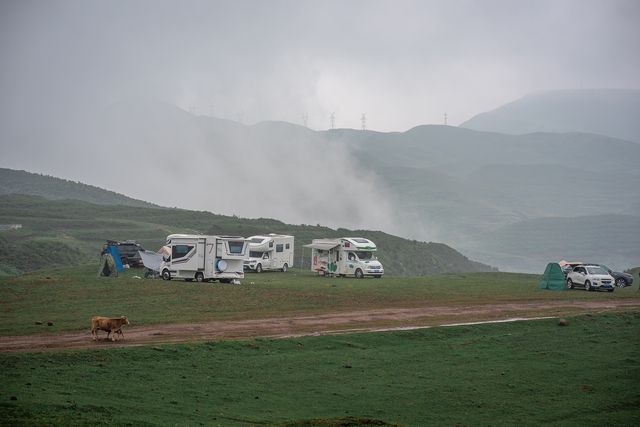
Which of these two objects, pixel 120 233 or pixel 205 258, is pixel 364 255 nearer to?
pixel 205 258

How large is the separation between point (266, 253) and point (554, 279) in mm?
24061

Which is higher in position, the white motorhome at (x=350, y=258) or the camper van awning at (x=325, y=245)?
the camper van awning at (x=325, y=245)

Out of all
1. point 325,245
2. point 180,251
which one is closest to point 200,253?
point 180,251

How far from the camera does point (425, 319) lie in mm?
37344

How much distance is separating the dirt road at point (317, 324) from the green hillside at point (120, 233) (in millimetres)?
40002

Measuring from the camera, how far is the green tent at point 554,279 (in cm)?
5325

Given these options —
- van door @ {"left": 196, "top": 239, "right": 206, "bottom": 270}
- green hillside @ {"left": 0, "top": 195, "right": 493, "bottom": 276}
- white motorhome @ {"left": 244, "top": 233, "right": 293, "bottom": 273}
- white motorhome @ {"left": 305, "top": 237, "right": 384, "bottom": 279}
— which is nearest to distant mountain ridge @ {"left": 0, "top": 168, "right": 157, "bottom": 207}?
green hillside @ {"left": 0, "top": 195, "right": 493, "bottom": 276}

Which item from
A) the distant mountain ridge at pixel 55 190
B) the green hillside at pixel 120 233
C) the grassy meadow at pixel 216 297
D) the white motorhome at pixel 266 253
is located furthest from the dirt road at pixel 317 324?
the distant mountain ridge at pixel 55 190

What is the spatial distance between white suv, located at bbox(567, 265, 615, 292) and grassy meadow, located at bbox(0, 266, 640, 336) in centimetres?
101

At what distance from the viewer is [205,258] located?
5125 cm

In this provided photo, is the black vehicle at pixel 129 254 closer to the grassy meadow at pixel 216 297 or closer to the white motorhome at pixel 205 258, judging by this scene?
the grassy meadow at pixel 216 297

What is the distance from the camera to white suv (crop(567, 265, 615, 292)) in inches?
2072

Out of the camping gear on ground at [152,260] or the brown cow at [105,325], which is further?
the camping gear on ground at [152,260]

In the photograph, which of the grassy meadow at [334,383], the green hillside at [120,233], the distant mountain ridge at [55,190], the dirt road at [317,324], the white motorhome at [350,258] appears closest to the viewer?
the grassy meadow at [334,383]
